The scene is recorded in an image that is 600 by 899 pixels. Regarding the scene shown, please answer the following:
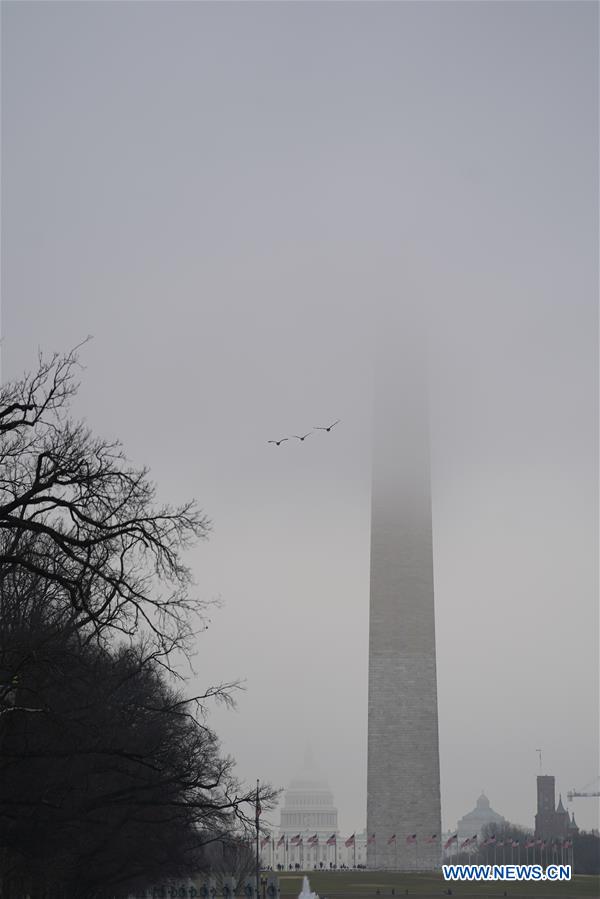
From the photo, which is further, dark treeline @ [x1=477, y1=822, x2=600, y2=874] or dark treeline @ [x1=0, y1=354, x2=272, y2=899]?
dark treeline @ [x1=477, y1=822, x2=600, y2=874]

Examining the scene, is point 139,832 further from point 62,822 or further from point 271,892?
point 271,892

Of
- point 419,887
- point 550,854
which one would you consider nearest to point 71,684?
point 419,887

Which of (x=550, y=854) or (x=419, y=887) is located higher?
(x=550, y=854)

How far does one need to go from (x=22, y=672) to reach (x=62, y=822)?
3.12m

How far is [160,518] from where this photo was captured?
65.9 ft

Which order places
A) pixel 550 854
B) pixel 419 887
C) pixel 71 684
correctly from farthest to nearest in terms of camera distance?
1. pixel 550 854
2. pixel 419 887
3. pixel 71 684

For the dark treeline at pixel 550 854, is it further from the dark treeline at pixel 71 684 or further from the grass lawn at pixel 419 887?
the dark treeline at pixel 71 684

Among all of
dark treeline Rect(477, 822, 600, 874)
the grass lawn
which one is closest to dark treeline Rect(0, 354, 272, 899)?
the grass lawn

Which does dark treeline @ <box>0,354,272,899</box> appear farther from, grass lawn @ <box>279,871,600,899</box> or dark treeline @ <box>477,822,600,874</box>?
dark treeline @ <box>477,822,600,874</box>

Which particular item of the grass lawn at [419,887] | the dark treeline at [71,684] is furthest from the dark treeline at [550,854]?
the dark treeline at [71,684]

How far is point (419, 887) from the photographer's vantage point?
300ft

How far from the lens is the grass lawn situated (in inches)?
3295

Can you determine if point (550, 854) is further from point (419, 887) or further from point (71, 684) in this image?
point (71, 684)

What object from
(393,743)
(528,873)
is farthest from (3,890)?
(528,873)
